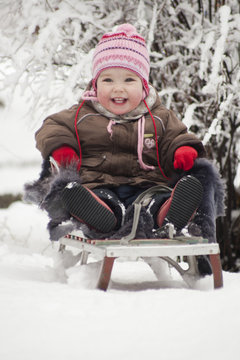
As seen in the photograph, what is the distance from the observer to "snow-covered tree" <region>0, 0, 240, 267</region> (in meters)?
2.81

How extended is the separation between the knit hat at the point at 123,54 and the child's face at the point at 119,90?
0.10 ft

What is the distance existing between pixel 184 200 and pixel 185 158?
0.75ft

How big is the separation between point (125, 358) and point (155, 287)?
82cm

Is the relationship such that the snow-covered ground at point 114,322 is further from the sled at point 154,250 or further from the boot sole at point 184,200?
the boot sole at point 184,200

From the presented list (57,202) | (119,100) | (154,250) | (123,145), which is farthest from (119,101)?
(154,250)

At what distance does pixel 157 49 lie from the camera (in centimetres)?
317

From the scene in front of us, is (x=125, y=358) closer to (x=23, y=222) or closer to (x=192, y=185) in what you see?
(x=192, y=185)

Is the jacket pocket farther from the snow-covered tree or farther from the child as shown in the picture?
the snow-covered tree

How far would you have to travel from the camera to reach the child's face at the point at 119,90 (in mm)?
2068

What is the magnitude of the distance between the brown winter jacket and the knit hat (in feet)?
0.72

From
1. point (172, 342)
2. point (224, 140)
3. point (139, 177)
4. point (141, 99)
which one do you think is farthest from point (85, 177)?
point (224, 140)

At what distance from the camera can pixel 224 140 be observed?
9.87 ft

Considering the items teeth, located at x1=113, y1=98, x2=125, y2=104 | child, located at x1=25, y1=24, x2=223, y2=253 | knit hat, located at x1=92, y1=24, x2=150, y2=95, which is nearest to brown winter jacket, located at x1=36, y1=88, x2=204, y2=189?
child, located at x1=25, y1=24, x2=223, y2=253

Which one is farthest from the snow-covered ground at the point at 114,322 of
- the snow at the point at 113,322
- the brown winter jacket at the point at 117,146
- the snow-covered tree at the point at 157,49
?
the snow-covered tree at the point at 157,49
